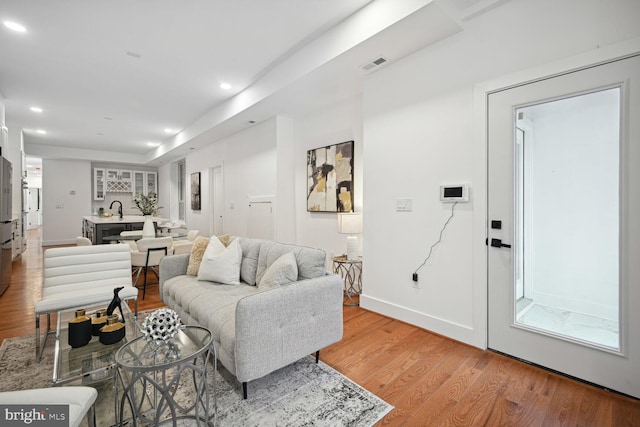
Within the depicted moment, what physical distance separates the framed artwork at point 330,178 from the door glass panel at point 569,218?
200cm

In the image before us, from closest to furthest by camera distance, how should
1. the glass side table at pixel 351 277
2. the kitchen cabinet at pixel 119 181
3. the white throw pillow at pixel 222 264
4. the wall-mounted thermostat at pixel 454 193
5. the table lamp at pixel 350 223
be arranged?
the wall-mounted thermostat at pixel 454 193
the white throw pillow at pixel 222 264
the table lamp at pixel 350 223
the glass side table at pixel 351 277
the kitchen cabinet at pixel 119 181

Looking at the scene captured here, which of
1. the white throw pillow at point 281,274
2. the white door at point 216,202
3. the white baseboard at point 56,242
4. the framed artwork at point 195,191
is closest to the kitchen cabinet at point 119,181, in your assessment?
the white baseboard at point 56,242

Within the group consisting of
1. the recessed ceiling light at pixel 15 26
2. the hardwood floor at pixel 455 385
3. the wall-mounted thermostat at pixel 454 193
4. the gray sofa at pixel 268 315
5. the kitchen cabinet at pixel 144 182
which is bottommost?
the hardwood floor at pixel 455 385

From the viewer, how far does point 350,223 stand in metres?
3.54

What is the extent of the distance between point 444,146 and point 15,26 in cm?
424

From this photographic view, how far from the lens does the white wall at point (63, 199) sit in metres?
8.61

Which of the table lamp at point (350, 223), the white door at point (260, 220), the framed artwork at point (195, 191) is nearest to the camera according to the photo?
the table lamp at point (350, 223)

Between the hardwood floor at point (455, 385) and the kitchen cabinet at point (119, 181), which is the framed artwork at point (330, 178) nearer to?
the hardwood floor at point (455, 385)

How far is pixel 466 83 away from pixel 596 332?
206 centimetres

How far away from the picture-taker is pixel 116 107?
5219mm

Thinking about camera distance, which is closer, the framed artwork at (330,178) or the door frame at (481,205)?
the door frame at (481,205)

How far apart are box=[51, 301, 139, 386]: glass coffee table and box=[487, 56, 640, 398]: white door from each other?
2710 millimetres

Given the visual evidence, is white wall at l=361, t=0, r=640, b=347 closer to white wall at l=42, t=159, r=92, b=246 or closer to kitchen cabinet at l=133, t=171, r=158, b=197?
kitchen cabinet at l=133, t=171, r=158, b=197

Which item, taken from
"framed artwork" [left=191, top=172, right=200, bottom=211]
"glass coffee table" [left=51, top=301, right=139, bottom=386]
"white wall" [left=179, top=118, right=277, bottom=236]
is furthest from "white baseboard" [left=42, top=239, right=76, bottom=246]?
"glass coffee table" [left=51, top=301, right=139, bottom=386]
